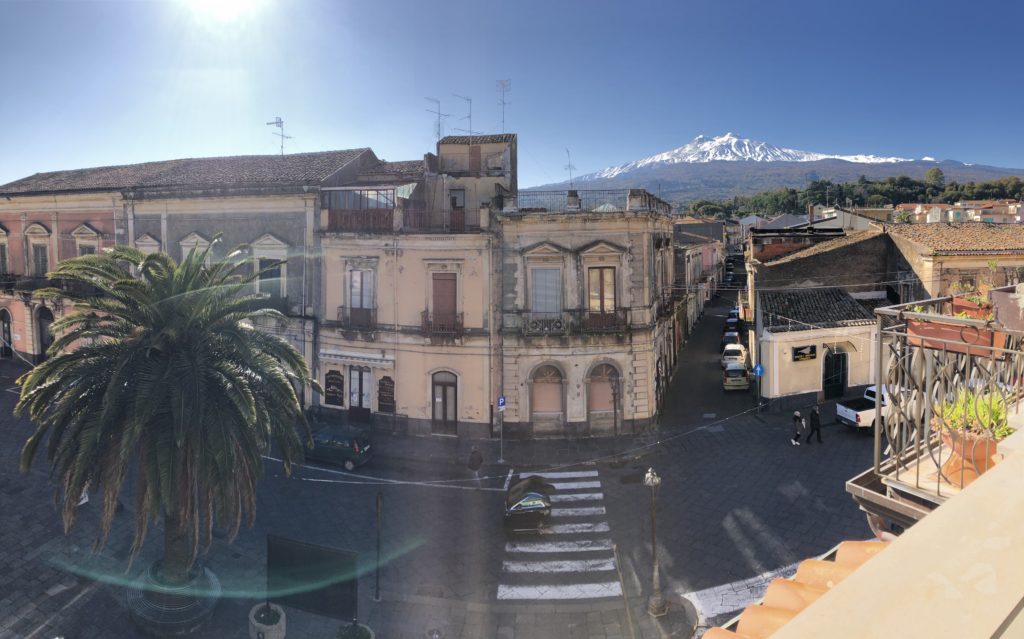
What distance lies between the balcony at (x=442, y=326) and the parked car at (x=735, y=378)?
14.2m

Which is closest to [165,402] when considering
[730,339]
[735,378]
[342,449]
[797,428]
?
[342,449]

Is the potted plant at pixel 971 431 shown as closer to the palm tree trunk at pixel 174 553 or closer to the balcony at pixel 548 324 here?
the palm tree trunk at pixel 174 553

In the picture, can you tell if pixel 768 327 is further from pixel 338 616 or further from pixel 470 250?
pixel 338 616

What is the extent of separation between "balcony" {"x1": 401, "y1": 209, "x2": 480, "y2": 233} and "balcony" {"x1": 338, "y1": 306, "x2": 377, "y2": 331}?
152 inches

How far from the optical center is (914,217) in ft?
206

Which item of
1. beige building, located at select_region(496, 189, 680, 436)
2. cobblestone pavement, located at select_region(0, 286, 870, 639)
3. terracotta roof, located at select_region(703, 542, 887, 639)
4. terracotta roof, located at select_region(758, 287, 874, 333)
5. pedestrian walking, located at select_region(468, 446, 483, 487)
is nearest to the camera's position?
terracotta roof, located at select_region(703, 542, 887, 639)

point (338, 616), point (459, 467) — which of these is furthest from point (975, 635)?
point (459, 467)

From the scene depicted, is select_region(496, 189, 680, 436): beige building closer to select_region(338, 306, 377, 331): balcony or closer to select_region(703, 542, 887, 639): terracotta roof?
select_region(338, 306, 377, 331): balcony

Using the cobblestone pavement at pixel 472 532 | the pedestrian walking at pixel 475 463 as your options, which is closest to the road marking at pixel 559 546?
the cobblestone pavement at pixel 472 532

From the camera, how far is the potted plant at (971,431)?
17.0 feet

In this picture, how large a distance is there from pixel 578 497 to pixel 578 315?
7.76 metres

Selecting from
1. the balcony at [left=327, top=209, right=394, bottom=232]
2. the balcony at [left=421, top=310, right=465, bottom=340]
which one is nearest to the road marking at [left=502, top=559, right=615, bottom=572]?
the balcony at [left=421, top=310, right=465, bottom=340]

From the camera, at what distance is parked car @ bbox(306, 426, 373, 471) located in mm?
22141

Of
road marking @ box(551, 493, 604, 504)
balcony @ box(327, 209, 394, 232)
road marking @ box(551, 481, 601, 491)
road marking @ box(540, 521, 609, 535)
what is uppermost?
balcony @ box(327, 209, 394, 232)
